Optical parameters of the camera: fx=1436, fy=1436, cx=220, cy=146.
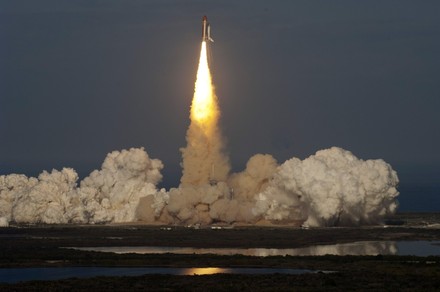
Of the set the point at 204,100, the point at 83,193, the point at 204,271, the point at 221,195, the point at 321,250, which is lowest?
the point at 204,271

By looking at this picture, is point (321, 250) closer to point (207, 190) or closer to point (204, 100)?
point (207, 190)

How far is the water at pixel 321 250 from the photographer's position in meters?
91.3

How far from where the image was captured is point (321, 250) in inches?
3693

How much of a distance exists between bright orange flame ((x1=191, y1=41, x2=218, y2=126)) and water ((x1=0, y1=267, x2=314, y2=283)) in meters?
28.6

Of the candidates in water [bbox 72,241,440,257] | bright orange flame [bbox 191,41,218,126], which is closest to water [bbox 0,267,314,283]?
water [bbox 72,241,440,257]

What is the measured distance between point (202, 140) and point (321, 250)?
20291 mm

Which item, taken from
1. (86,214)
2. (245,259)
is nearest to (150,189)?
(86,214)

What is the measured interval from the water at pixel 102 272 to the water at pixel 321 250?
8303 mm

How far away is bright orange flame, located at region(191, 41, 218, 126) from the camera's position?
4311 inches

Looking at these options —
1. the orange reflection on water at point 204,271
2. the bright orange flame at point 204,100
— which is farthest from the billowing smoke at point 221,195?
the orange reflection on water at point 204,271

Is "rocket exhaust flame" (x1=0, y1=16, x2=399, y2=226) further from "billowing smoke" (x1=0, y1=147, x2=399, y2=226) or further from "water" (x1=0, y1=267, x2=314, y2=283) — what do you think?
"water" (x1=0, y1=267, x2=314, y2=283)

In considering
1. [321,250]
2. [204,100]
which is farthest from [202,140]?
[321,250]

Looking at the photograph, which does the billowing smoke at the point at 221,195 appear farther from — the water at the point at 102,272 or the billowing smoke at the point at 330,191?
the water at the point at 102,272

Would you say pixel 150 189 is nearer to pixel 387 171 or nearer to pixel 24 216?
pixel 24 216
